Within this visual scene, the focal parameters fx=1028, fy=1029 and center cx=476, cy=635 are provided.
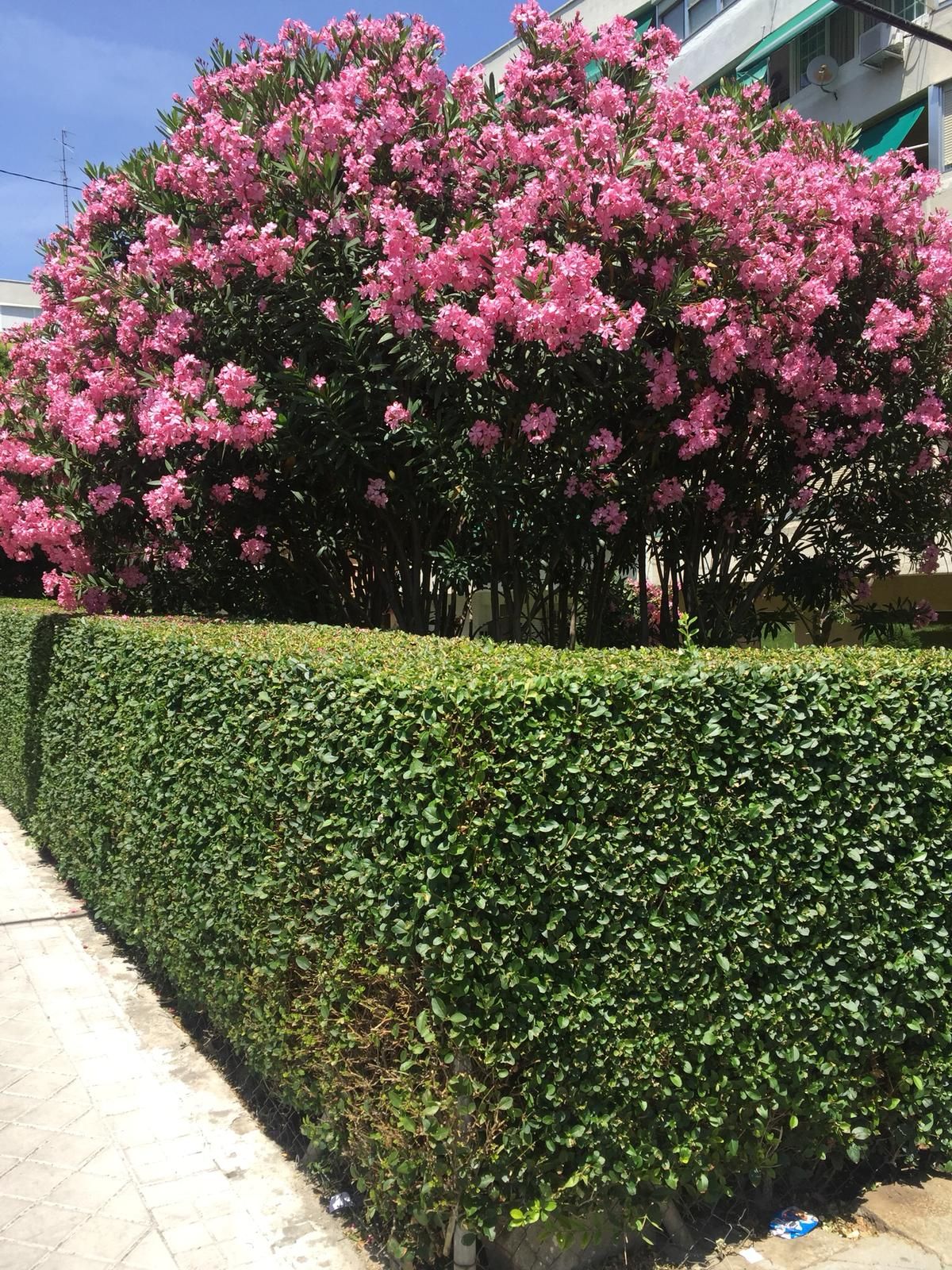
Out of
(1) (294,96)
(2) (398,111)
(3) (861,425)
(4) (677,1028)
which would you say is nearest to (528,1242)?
(4) (677,1028)

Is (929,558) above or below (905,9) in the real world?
below

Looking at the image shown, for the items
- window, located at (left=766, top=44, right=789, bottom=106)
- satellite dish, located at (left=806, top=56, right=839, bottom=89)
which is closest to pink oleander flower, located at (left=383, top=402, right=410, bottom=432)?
satellite dish, located at (left=806, top=56, right=839, bottom=89)

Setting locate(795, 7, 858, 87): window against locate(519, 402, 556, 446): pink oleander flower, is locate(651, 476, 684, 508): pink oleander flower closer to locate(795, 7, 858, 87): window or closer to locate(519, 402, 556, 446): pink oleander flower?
locate(519, 402, 556, 446): pink oleander flower

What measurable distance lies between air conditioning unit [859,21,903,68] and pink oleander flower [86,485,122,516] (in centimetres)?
1514

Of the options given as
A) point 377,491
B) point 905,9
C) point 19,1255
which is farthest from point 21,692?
point 905,9

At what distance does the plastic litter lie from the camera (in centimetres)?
361

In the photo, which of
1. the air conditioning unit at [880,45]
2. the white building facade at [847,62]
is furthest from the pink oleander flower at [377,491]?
the air conditioning unit at [880,45]

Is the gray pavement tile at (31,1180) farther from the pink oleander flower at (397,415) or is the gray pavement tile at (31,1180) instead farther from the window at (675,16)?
the window at (675,16)

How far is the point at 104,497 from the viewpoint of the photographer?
23.6ft

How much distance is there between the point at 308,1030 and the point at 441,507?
14.6 feet

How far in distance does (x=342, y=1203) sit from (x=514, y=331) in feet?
13.2

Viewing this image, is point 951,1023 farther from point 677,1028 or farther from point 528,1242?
point 528,1242

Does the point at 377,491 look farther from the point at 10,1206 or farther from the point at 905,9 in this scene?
the point at 905,9

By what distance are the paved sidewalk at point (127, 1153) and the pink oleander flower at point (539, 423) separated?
3602 millimetres
